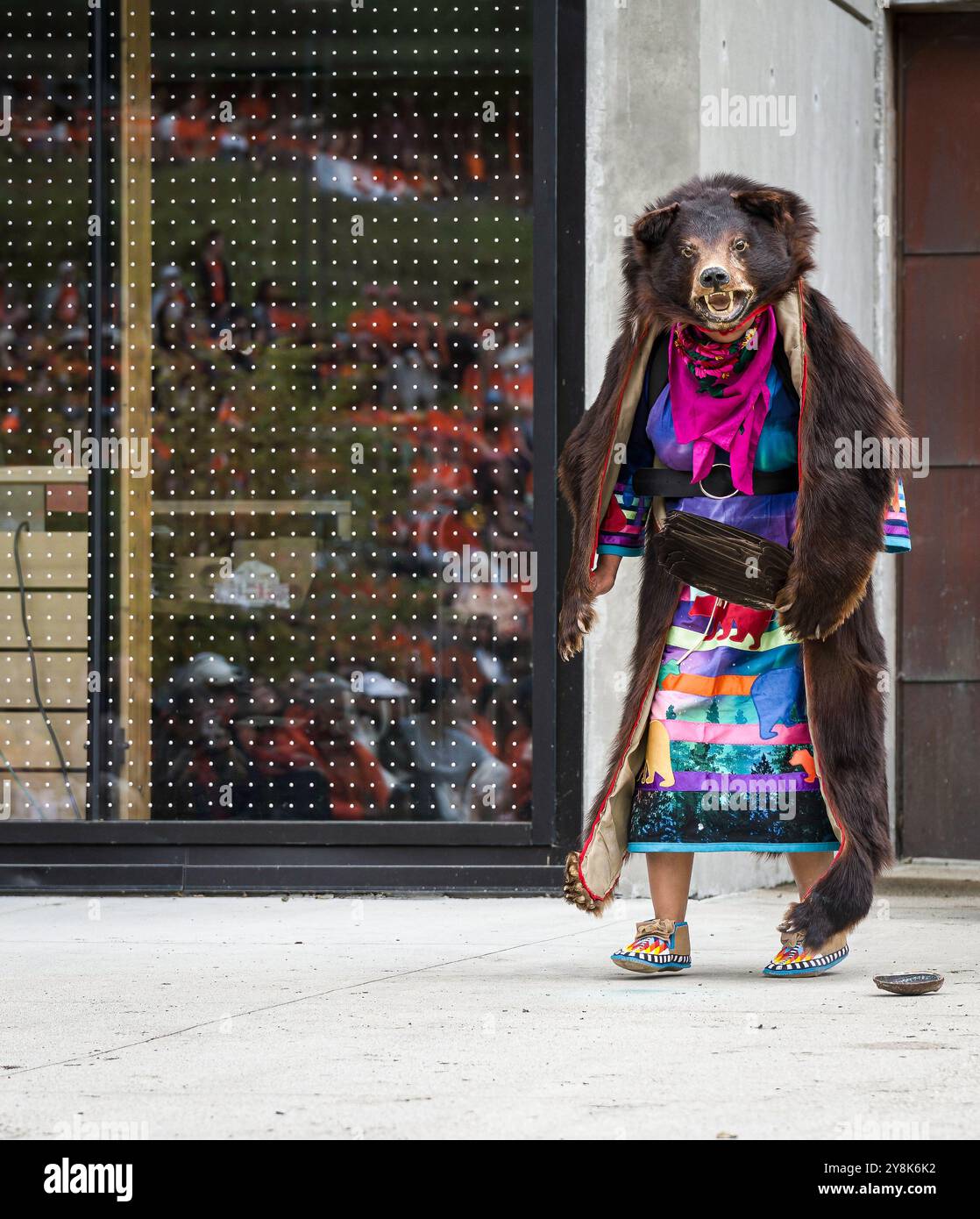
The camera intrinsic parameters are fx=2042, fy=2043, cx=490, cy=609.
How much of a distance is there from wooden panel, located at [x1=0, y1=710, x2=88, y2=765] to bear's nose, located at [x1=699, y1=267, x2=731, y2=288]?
12.4 feet

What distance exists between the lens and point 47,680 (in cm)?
796

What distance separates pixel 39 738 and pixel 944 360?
4257mm

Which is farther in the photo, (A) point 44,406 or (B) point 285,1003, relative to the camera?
(A) point 44,406

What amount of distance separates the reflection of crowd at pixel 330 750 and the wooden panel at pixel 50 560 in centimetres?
58

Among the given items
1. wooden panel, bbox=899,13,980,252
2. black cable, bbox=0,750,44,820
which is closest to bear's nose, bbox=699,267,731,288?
black cable, bbox=0,750,44,820

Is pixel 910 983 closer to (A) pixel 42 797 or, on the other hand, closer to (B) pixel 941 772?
(A) pixel 42 797

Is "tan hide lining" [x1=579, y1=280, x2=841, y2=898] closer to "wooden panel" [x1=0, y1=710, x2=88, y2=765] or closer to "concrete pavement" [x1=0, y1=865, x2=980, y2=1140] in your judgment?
"concrete pavement" [x1=0, y1=865, x2=980, y2=1140]

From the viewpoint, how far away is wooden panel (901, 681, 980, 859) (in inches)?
357

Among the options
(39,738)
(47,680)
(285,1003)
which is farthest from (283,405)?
(285,1003)

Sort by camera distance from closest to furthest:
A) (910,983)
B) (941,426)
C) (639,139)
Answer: (910,983), (639,139), (941,426)

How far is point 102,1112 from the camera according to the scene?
3596mm

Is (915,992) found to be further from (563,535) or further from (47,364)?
(47,364)

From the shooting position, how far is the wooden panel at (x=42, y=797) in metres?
7.90

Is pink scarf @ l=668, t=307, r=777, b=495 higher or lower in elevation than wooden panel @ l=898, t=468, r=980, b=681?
higher
